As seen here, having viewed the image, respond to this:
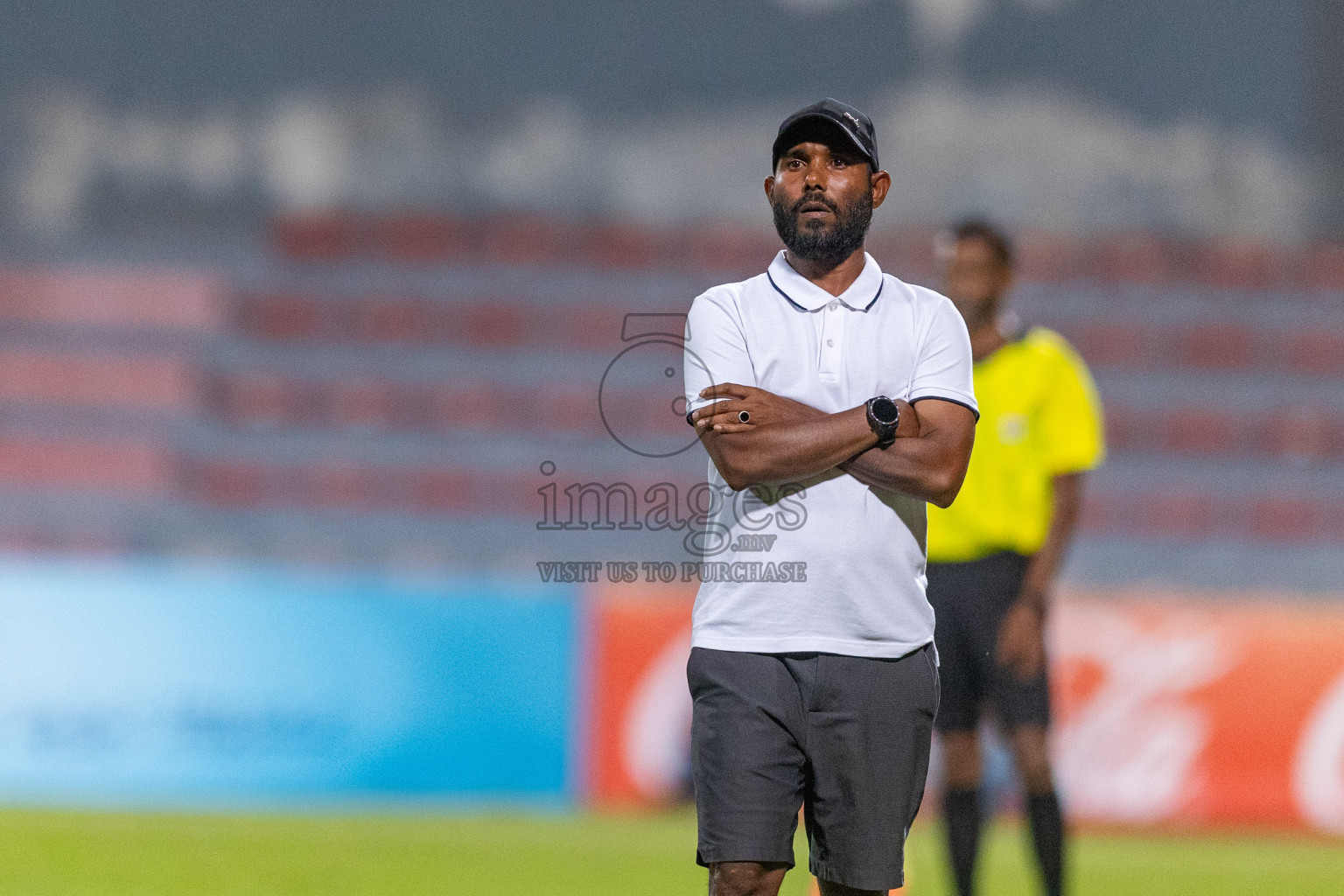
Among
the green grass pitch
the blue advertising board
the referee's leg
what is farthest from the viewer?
the blue advertising board

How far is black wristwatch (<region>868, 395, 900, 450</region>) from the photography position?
9.91 feet

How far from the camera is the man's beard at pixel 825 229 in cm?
310

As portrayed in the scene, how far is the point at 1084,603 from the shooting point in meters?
8.12

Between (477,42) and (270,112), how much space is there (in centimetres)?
174

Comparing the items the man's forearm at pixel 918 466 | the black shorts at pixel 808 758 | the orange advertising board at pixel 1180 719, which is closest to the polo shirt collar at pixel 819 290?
the man's forearm at pixel 918 466

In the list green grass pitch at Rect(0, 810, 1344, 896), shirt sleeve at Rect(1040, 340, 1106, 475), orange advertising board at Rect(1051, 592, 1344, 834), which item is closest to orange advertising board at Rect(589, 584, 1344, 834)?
orange advertising board at Rect(1051, 592, 1344, 834)

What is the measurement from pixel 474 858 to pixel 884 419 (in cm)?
401

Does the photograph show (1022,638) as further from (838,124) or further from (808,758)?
(838,124)

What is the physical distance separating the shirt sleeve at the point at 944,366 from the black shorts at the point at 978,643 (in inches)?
61.4

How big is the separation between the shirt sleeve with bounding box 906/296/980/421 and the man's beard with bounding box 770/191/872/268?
0.22m

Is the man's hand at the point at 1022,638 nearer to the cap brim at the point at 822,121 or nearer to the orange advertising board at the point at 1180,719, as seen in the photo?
the cap brim at the point at 822,121

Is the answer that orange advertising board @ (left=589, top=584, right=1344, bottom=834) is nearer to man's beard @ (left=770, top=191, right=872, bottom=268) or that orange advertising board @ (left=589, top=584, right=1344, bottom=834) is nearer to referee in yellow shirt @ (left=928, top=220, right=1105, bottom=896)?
referee in yellow shirt @ (left=928, top=220, right=1105, bottom=896)

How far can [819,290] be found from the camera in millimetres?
3168

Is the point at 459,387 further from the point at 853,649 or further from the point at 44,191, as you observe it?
the point at 853,649
